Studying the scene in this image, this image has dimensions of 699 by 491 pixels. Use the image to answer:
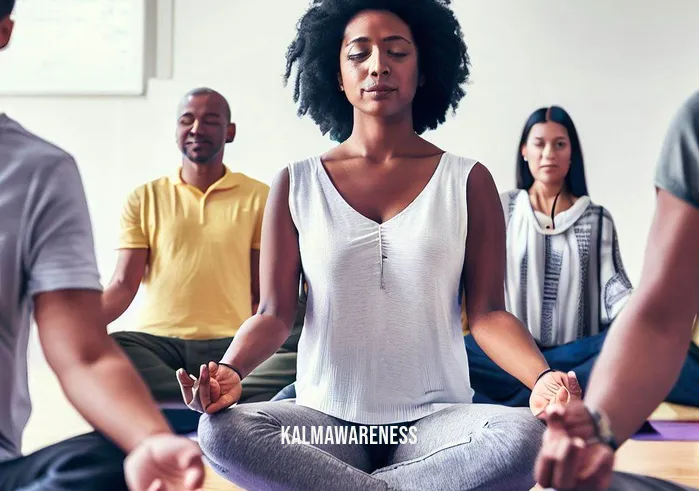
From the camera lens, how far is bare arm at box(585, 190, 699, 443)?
0.63 m

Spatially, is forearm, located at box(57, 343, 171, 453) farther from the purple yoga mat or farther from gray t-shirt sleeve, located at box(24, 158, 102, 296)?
the purple yoga mat

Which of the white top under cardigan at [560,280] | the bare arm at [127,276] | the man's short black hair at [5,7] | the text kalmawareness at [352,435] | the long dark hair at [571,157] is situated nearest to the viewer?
the man's short black hair at [5,7]

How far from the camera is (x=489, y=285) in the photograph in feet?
3.22

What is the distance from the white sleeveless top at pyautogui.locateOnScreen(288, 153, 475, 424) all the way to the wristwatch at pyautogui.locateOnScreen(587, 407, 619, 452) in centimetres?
36

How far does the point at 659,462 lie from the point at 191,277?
2.57 feet

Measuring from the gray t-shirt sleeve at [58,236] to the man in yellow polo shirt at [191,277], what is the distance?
87cm

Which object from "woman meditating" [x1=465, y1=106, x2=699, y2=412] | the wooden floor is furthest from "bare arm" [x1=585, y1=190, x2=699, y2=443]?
"woman meditating" [x1=465, y1=106, x2=699, y2=412]

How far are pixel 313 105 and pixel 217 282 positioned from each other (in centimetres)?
55

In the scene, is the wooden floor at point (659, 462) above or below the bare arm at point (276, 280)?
below

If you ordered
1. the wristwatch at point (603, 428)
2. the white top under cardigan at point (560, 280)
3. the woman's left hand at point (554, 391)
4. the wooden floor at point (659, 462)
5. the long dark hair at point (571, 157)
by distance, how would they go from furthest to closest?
1. the long dark hair at point (571, 157)
2. the white top under cardigan at point (560, 280)
3. the wooden floor at point (659, 462)
4. the woman's left hand at point (554, 391)
5. the wristwatch at point (603, 428)

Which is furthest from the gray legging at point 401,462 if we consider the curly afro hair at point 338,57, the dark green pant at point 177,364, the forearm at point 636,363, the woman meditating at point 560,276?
the dark green pant at point 177,364

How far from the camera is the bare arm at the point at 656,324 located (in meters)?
0.63

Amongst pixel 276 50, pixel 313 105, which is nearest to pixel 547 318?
pixel 313 105

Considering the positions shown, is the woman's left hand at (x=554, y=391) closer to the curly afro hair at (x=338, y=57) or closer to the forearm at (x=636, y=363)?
the forearm at (x=636, y=363)
